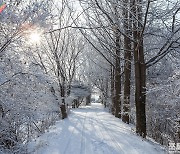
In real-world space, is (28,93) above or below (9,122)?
above

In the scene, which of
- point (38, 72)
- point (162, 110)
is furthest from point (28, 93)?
point (162, 110)

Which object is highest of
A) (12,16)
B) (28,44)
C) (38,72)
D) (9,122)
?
(12,16)

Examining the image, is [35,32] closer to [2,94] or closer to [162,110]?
[2,94]

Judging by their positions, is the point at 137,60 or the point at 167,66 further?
the point at 167,66

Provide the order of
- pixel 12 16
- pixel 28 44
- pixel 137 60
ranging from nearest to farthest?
1. pixel 12 16
2. pixel 28 44
3. pixel 137 60

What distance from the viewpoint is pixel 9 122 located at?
7762 millimetres

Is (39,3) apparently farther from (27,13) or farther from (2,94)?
(2,94)

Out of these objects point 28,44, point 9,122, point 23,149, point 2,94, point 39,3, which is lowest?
point 23,149

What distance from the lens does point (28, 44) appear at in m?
7.66

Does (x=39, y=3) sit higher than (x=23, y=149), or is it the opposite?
(x=39, y=3)

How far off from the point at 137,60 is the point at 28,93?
5.09m

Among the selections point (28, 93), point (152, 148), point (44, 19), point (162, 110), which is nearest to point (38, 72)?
point (28, 93)

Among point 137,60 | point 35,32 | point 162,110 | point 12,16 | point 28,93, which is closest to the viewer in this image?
point 12,16

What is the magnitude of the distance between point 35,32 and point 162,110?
13.1 m
